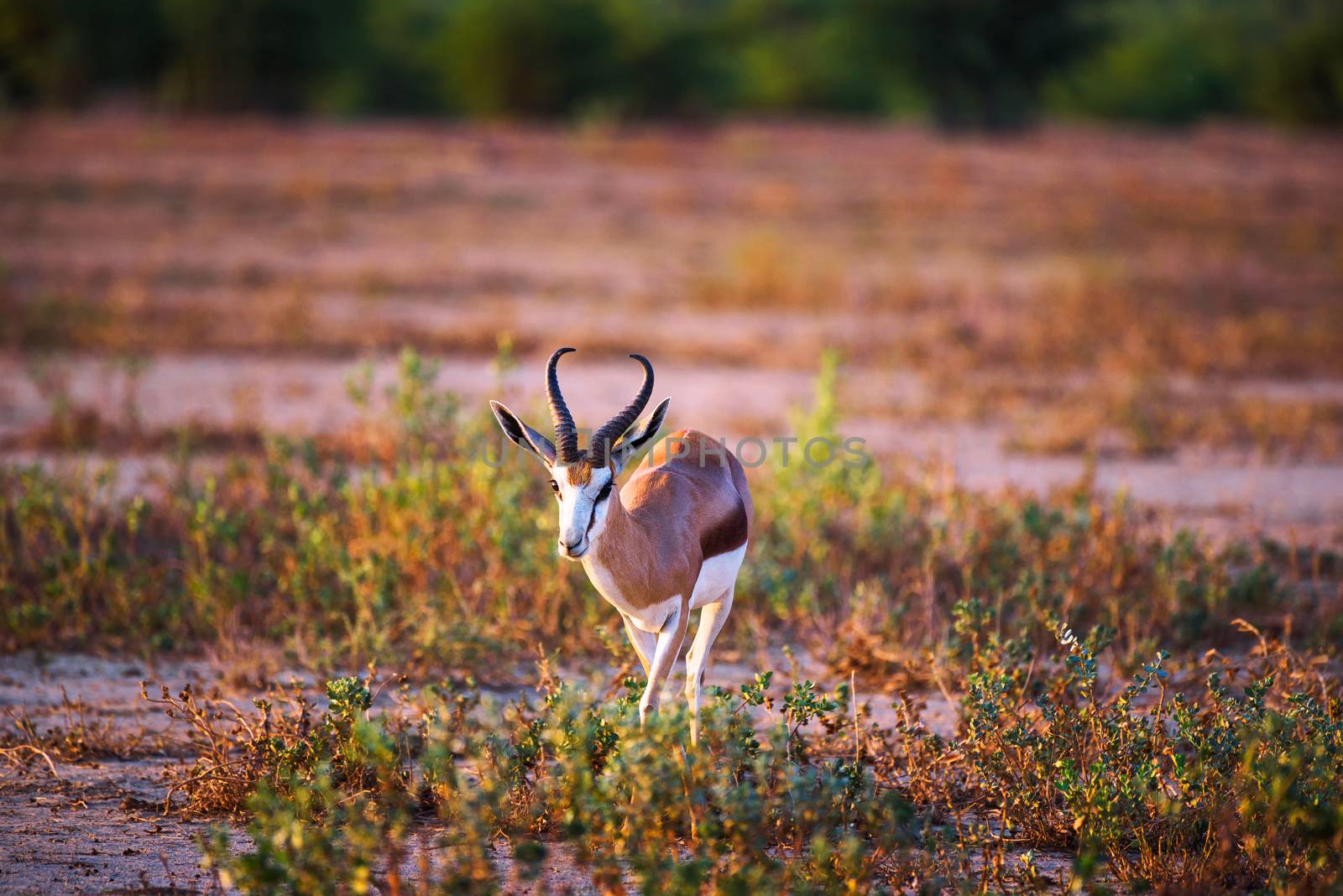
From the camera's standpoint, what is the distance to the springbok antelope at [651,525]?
397 centimetres

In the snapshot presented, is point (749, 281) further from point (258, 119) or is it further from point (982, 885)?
point (258, 119)

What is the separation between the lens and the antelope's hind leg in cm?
459

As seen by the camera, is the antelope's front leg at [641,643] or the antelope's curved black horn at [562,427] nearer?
the antelope's curved black horn at [562,427]

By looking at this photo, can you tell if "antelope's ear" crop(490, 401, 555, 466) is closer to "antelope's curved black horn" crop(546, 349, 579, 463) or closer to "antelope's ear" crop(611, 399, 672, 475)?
"antelope's curved black horn" crop(546, 349, 579, 463)

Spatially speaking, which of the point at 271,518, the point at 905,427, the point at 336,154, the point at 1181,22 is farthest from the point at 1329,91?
the point at 271,518

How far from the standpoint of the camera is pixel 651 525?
170 inches

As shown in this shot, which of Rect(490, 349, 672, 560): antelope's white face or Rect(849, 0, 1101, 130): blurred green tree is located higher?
Rect(849, 0, 1101, 130): blurred green tree

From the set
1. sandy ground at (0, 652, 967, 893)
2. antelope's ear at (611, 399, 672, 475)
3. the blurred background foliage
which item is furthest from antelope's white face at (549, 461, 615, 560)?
the blurred background foliage

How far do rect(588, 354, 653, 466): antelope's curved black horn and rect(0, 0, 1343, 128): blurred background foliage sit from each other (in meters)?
30.6

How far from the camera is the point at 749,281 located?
50.0 ft

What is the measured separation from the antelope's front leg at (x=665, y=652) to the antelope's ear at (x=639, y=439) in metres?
0.53

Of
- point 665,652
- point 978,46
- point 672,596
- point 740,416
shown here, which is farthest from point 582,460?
point 978,46

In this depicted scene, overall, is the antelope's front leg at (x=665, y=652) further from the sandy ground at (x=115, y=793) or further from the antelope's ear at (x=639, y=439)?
the antelope's ear at (x=639, y=439)

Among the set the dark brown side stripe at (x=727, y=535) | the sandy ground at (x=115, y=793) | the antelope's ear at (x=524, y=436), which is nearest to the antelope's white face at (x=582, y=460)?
the antelope's ear at (x=524, y=436)
